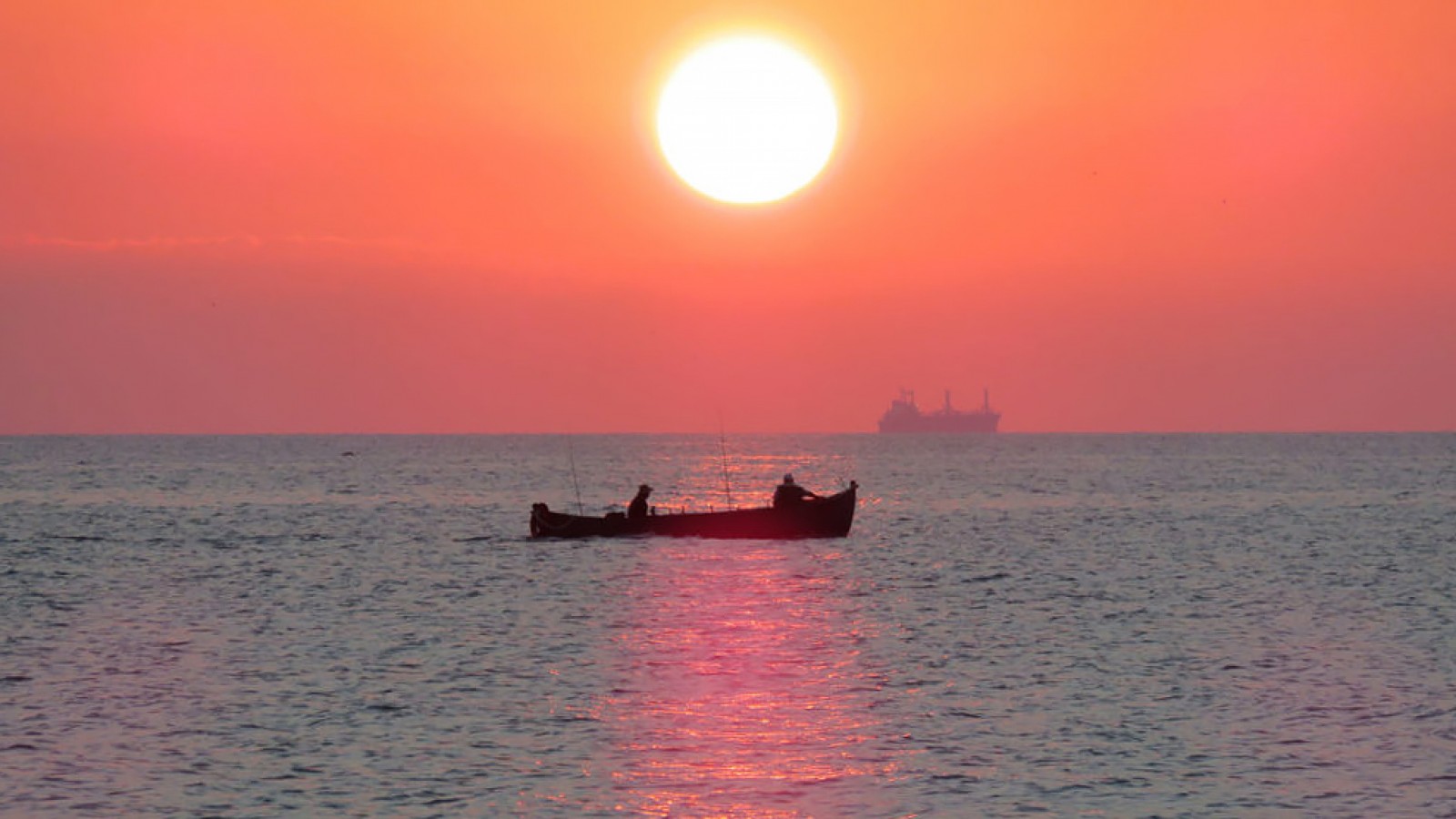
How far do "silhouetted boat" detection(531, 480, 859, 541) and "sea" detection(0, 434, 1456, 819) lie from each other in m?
0.79

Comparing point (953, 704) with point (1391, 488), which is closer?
point (953, 704)

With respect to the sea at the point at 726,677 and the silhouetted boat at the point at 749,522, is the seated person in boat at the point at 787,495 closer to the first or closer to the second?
the silhouetted boat at the point at 749,522

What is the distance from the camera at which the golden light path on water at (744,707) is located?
1930 centimetres

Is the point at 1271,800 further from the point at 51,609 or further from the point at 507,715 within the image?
the point at 51,609

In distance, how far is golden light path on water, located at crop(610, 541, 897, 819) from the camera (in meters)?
19.3

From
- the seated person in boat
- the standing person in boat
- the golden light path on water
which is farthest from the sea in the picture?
the seated person in boat

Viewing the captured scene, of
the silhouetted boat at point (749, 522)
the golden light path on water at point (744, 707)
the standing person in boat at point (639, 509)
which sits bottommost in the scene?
the golden light path on water at point (744, 707)

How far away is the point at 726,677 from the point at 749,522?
3136 cm

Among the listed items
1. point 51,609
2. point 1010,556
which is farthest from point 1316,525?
point 51,609

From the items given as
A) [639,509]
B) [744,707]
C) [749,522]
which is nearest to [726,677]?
[744,707]

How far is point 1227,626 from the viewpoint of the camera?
36281mm

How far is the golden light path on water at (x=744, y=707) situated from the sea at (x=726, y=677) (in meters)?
0.09

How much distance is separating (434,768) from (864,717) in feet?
20.8

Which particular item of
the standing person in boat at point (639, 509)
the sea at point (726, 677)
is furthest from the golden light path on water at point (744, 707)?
the standing person in boat at point (639, 509)
